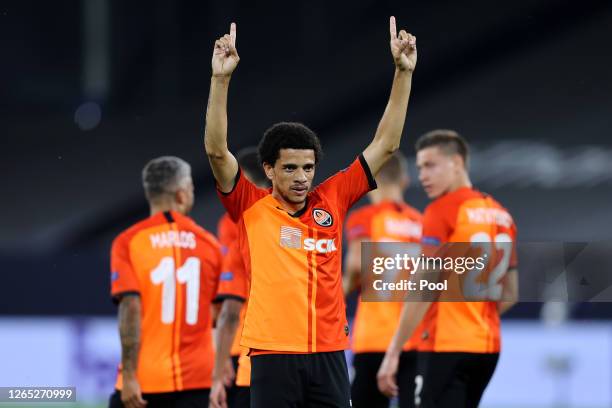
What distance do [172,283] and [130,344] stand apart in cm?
40

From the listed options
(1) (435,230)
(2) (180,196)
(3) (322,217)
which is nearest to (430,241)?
(1) (435,230)

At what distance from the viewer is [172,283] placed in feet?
18.5

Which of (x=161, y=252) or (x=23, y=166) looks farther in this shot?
(x=23, y=166)

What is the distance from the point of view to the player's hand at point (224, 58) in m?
4.29

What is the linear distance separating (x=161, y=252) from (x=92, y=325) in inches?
218

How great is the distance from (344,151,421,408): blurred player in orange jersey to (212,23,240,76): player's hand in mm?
2771

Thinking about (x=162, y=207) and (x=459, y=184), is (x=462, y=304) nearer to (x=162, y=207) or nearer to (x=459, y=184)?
(x=459, y=184)

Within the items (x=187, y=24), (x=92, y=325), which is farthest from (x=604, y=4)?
(x=92, y=325)

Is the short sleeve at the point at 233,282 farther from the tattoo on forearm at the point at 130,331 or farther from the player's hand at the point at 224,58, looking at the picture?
the player's hand at the point at 224,58

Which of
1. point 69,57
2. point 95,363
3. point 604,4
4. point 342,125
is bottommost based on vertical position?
point 95,363

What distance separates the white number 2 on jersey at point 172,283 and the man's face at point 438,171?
56.8 inches

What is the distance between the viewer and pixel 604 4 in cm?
1686

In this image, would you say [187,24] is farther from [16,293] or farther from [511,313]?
[511,313]

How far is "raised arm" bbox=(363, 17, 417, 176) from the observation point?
453 cm
